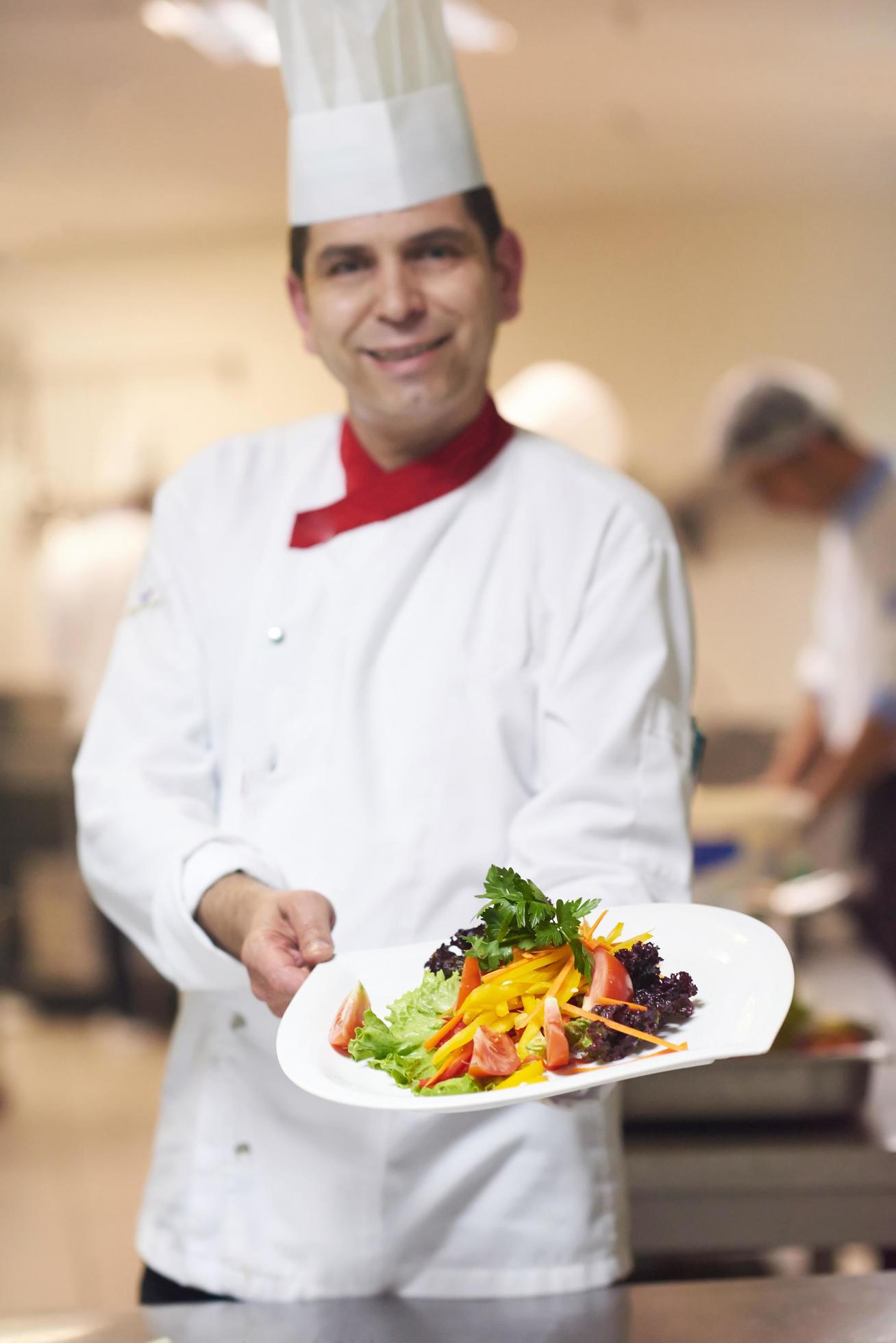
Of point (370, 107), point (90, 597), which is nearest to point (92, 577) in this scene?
point (90, 597)

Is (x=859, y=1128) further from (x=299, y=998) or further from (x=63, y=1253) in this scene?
(x=63, y=1253)

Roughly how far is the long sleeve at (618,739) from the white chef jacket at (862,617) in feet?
7.57

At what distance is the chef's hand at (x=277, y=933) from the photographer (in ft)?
3.57

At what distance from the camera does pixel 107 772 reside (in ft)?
4.51

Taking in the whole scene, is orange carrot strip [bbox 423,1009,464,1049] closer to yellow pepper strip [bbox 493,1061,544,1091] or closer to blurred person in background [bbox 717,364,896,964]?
yellow pepper strip [bbox 493,1061,544,1091]

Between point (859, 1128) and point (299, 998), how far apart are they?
1039 mm

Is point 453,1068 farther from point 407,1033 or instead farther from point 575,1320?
point 575,1320

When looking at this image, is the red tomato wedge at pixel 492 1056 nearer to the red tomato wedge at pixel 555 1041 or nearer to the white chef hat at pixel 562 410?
the red tomato wedge at pixel 555 1041

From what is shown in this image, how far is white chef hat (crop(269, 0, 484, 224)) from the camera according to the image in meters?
1.34

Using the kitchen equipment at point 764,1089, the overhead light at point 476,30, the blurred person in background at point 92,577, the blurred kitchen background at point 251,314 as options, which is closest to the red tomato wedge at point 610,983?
the kitchen equipment at point 764,1089

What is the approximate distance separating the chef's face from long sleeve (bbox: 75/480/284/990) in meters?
0.25

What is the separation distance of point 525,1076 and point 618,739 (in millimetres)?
407

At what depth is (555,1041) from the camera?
943mm

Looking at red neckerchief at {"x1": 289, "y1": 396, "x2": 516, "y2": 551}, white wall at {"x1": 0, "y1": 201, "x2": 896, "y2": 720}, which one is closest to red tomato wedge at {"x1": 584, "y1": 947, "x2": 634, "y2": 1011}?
red neckerchief at {"x1": 289, "y1": 396, "x2": 516, "y2": 551}
